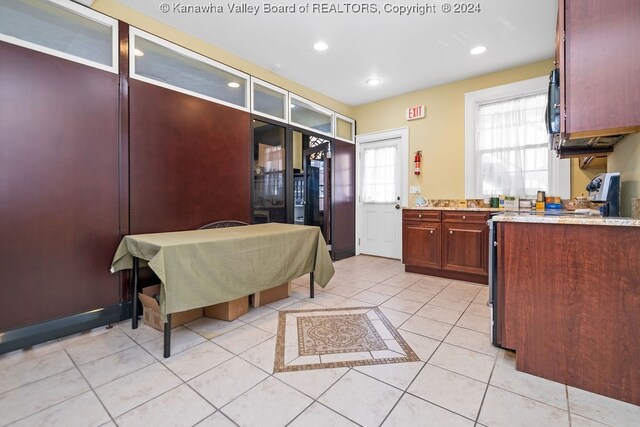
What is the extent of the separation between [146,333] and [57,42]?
236cm

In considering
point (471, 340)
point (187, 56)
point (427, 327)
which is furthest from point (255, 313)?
point (187, 56)

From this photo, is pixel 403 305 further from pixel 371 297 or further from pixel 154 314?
pixel 154 314

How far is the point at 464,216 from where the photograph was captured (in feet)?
12.2

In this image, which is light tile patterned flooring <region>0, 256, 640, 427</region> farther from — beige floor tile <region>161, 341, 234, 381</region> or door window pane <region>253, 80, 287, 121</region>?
door window pane <region>253, 80, 287, 121</region>

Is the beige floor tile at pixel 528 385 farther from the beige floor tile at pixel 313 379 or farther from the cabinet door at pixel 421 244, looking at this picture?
the cabinet door at pixel 421 244

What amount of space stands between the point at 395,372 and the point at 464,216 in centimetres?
260

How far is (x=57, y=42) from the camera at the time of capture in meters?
2.19

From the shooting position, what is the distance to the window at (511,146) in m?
3.66

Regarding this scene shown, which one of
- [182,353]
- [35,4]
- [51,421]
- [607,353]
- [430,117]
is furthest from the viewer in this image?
[430,117]

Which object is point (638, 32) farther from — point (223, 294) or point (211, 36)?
point (211, 36)

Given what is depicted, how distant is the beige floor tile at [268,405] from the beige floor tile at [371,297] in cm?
155

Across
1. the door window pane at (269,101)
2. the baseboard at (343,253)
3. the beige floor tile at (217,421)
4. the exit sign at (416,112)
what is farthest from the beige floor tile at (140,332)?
the exit sign at (416,112)

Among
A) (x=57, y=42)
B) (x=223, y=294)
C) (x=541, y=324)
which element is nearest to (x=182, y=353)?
(x=223, y=294)

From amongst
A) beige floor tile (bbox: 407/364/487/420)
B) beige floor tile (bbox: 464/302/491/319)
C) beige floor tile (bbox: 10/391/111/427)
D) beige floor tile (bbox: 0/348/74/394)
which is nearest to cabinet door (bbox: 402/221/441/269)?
beige floor tile (bbox: 464/302/491/319)
